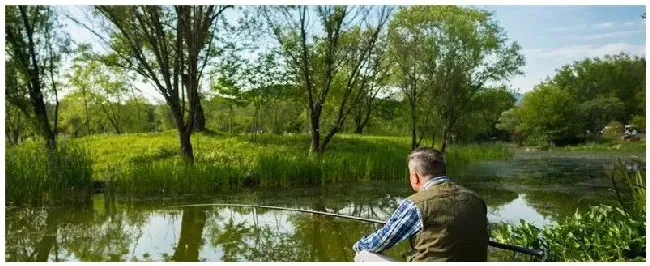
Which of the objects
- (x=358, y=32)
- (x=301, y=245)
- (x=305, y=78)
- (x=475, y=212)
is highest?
(x=358, y=32)

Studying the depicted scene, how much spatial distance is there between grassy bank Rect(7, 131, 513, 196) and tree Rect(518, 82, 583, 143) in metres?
15.9

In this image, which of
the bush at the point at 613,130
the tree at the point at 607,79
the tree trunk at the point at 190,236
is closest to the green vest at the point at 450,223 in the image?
the tree trunk at the point at 190,236

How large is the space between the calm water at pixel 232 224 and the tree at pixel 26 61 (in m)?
3.52

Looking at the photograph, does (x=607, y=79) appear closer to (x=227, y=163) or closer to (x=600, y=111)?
(x=600, y=111)

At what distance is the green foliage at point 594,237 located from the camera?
165 inches

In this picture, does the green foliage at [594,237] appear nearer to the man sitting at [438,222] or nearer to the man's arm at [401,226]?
the man sitting at [438,222]

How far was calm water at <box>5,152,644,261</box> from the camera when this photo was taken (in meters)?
5.49

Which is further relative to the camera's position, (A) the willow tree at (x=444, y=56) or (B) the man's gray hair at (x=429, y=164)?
(A) the willow tree at (x=444, y=56)

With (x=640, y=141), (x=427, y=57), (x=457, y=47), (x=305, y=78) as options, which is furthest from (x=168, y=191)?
(x=640, y=141)

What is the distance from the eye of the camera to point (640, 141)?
29.7 meters

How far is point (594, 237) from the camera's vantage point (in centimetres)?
431

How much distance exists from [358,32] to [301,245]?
36.0 feet

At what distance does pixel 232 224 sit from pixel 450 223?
463cm

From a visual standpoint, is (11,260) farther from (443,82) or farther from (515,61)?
(515,61)
